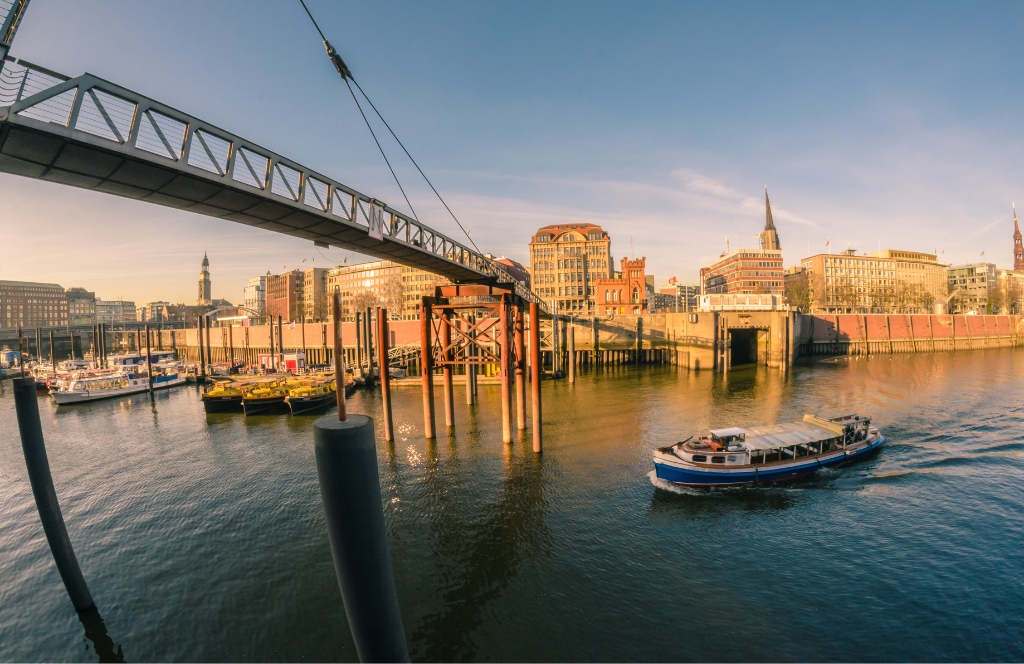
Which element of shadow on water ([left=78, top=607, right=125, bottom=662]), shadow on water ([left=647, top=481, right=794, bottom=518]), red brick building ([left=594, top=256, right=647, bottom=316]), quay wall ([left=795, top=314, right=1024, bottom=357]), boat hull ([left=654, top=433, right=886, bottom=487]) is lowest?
shadow on water ([left=78, top=607, right=125, bottom=662])

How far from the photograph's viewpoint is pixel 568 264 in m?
119

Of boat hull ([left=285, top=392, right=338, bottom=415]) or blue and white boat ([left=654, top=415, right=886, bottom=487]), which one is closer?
blue and white boat ([left=654, top=415, right=886, bottom=487])

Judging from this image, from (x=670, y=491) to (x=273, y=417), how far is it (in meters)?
36.7

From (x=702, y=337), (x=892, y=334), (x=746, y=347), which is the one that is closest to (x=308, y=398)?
(x=702, y=337)

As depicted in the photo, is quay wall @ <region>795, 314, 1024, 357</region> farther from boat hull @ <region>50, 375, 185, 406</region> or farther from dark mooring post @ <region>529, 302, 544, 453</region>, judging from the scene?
boat hull @ <region>50, 375, 185, 406</region>

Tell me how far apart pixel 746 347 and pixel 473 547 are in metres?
77.5

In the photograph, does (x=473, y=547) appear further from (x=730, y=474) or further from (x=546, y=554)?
(x=730, y=474)

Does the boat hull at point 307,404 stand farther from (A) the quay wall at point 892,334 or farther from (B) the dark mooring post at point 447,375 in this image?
(A) the quay wall at point 892,334

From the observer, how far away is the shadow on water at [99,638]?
13.2 metres

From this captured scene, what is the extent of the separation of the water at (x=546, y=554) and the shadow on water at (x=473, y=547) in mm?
87

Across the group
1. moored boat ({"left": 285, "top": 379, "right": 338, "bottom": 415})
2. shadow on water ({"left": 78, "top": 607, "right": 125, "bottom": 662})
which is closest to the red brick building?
moored boat ({"left": 285, "top": 379, "right": 338, "bottom": 415})

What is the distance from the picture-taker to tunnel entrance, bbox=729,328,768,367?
77.9 meters

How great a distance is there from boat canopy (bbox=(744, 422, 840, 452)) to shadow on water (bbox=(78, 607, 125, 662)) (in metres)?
27.3

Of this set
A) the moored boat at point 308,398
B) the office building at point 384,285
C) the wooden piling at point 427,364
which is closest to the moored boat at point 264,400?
the moored boat at point 308,398
